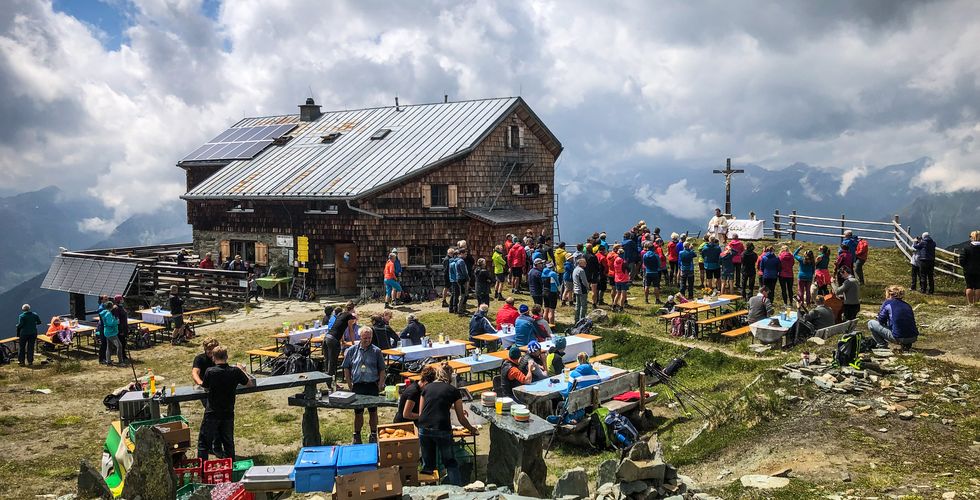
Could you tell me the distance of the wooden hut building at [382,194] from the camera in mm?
28781

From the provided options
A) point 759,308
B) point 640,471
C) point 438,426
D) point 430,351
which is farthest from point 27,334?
point 759,308

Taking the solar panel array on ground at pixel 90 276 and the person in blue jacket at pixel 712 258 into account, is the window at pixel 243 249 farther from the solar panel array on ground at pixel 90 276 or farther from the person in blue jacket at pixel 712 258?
the person in blue jacket at pixel 712 258

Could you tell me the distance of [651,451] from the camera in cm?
831

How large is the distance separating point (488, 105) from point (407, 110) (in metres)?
4.38

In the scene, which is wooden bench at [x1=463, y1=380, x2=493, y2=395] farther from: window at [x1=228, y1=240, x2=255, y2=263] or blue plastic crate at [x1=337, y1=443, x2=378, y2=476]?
window at [x1=228, y1=240, x2=255, y2=263]

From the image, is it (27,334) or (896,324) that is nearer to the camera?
(896,324)

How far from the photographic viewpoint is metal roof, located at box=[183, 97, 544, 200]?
29.5m

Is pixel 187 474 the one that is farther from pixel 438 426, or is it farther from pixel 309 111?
pixel 309 111

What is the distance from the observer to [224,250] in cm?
3272

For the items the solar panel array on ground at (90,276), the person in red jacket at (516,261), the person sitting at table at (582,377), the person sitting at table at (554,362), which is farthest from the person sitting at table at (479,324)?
the solar panel array on ground at (90,276)

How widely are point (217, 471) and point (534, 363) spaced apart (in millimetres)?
5558

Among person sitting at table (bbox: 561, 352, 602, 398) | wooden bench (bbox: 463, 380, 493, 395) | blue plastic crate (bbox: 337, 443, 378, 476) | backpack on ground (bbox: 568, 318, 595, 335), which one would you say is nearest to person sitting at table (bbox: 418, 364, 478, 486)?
blue plastic crate (bbox: 337, 443, 378, 476)

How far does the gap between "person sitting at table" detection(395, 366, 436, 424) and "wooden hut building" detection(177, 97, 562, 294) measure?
1684cm

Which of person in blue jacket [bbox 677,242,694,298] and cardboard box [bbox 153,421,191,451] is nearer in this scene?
cardboard box [bbox 153,421,191,451]
